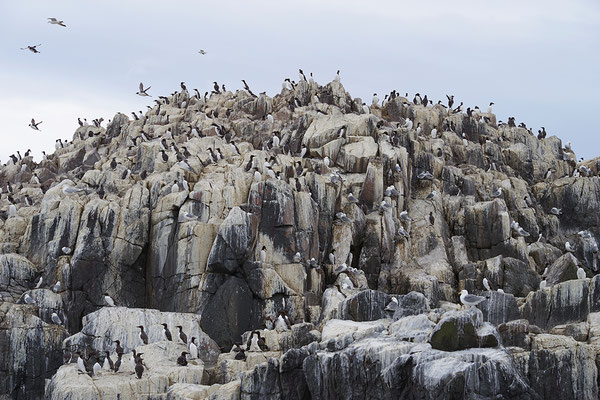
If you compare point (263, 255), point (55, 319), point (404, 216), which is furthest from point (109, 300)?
point (404, 216)

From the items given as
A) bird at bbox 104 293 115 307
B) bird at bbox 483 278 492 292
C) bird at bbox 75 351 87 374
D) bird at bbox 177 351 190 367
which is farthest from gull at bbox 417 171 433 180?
bird at bbox 75 351 87 374

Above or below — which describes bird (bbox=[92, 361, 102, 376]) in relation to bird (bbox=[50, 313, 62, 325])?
below

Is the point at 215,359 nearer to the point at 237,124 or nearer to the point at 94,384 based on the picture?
the point at 94,384

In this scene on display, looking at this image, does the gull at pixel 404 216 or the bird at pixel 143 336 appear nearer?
the bird at pixel 143 336

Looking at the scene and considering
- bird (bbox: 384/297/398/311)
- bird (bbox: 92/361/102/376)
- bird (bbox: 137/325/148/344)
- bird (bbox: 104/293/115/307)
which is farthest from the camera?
bird (bbox: 104/293/115/307)

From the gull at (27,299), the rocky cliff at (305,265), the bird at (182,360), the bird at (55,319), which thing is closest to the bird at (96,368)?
the rocky cliff at (305,265)

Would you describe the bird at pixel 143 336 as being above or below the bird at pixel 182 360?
above

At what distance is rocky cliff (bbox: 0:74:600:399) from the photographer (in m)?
25.4

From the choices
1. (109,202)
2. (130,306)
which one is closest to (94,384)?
(130,306)

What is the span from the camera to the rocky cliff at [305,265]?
25.4m

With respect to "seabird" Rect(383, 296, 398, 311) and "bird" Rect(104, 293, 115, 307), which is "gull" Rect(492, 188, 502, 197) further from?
"bird" Rect(104, 293, 115, 307)

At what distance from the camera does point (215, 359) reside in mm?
32219

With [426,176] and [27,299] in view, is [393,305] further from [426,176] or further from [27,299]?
[27,299]

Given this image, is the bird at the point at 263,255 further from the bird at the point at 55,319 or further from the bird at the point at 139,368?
the bird at the point at 55,319
